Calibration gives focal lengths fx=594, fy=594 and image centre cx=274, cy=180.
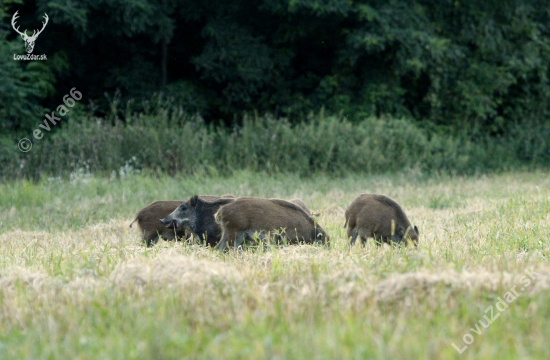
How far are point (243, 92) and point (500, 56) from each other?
1028 cm

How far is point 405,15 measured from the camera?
21.3 m

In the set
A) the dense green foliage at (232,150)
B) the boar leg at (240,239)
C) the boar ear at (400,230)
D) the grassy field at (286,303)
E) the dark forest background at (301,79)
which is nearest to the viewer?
the grassy field at (286,303)

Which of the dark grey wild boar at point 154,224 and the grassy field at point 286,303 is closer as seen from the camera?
the grassy field at point 286,303

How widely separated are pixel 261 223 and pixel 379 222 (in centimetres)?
130

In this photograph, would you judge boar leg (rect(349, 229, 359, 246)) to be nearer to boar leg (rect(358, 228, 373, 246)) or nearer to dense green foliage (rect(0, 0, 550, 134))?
boar leg (rect(358, 228, 373, 246))

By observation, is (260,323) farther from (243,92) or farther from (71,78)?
(71,78)

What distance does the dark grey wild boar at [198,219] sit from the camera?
6.76 metres

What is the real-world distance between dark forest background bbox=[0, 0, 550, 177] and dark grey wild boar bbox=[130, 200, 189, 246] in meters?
7.88

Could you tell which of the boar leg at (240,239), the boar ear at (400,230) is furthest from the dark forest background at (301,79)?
the boar ear at (400,230)

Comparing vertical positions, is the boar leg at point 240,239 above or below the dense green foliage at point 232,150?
above

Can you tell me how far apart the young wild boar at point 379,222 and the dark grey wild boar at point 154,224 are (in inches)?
82.8

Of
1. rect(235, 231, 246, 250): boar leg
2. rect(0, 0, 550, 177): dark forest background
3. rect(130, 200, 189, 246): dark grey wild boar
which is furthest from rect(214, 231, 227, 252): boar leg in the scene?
rect(0, 0, 550, 177): dark forest background

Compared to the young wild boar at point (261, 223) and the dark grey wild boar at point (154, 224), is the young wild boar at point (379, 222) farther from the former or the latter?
the dark grey wild boar at point (154, 224)

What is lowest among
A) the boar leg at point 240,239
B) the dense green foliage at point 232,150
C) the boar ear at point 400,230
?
the dense green foliage at point 232,150
